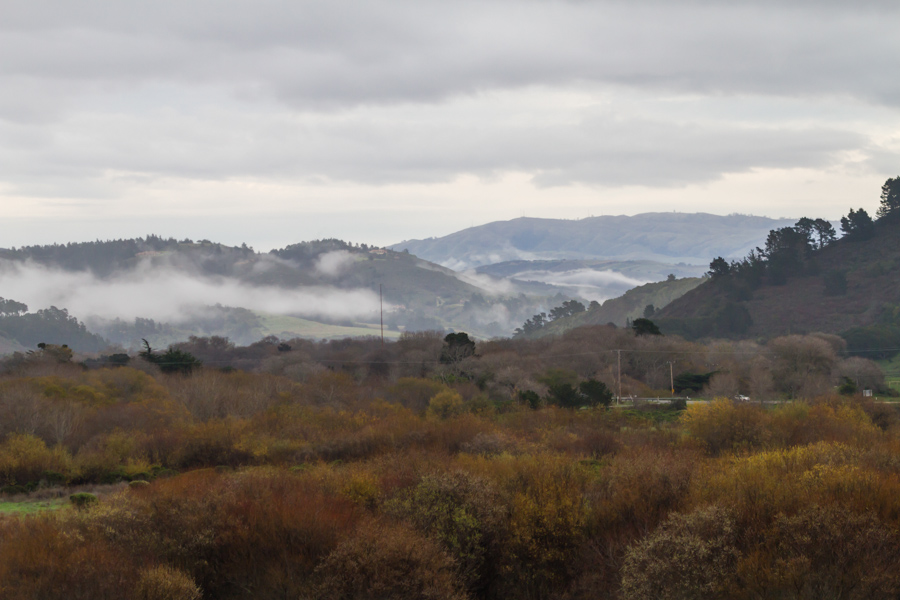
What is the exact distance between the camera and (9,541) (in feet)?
88.6

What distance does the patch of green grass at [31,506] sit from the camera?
4055 cm

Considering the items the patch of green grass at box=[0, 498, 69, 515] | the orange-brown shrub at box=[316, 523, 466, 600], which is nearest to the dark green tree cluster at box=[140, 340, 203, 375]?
the patch of green grass at box=[0, 498, 69, 515]

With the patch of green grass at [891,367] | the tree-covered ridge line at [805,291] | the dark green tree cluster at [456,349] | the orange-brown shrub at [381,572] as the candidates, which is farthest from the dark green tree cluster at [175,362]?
the tree-covered ridge line at [805,291]

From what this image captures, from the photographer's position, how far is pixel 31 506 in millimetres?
42875

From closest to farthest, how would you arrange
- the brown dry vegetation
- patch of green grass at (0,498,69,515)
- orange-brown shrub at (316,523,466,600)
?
orange-brown shrub at (316,523,466,600) < the brown dry vegetation < patch of green grass at (0,498,69,515)

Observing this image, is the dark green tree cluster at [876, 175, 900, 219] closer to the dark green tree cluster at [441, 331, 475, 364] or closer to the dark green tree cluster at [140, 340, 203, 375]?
the dark green tree cluster at [441, 331, 475, 364]

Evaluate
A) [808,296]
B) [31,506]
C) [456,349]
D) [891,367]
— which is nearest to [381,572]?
[31,506]

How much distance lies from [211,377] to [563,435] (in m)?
43.0

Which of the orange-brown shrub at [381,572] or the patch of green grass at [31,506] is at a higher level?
the orange-brown shrub at [381,572]

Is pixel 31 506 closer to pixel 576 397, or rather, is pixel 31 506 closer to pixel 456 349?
pixel 576 397

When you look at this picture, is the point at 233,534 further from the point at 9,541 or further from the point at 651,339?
the point at 651,339

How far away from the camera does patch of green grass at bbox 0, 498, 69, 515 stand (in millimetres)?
40547

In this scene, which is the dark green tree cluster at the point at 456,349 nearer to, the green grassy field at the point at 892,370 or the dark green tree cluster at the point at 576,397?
the dark green tree cluster at the point at 576,397

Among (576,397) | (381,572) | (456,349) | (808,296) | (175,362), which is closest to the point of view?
(381,572)
